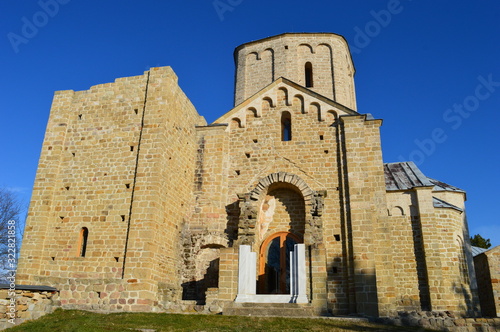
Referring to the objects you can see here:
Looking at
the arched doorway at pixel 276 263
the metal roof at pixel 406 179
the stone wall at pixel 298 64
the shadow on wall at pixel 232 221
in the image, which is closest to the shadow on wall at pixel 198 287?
the shadow on wall at pixel 232 221

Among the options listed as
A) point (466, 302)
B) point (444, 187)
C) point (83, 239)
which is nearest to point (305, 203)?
point (466, 302)

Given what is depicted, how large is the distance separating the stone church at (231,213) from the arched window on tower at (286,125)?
147 mm

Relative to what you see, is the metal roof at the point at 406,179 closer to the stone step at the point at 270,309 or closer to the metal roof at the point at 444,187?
the metal roof at the point at 444,187

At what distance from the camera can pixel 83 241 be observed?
15617 millimetres

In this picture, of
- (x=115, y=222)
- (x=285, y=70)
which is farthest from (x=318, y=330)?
(x=285, y=70)

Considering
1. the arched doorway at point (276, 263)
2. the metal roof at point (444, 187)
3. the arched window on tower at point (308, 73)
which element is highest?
the arched window on tower at point (308, 73)

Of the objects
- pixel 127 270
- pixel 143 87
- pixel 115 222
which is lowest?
pixel 127 270

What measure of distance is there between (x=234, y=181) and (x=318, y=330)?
898 cm

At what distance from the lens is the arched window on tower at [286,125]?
19266 mm

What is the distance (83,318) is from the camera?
12.0 metres

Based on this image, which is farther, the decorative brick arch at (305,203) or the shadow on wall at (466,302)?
the shadow on wall at (466,302)

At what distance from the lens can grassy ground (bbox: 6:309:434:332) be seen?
417 inches

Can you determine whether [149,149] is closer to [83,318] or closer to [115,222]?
[115,222]

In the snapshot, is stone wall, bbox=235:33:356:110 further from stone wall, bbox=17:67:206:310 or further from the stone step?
the stone step
